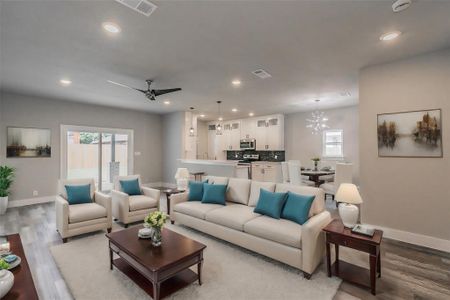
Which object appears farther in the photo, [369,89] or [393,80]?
[369,89]

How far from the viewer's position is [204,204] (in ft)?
13.0

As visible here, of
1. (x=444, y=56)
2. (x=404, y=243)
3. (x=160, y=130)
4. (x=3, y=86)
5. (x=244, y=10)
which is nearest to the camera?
(x=244, y=10)

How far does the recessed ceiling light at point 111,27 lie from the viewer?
2535 millimetres

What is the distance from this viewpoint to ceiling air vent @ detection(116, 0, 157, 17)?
7.03ft

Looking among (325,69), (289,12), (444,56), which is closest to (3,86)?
(289,12)

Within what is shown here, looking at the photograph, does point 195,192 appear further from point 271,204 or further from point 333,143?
point 333,143

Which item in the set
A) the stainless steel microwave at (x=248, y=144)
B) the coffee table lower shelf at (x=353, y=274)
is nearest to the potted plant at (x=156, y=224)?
the coffee table lower shelf at (x=353, y=274)

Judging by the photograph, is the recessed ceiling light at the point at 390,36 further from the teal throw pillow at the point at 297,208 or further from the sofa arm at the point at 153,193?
the sofa arm at the point at 153,193

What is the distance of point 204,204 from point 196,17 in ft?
9.47

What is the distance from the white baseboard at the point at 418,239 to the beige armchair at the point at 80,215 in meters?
4.68

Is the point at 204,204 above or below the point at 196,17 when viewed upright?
below

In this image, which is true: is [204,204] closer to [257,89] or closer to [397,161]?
[257,89]

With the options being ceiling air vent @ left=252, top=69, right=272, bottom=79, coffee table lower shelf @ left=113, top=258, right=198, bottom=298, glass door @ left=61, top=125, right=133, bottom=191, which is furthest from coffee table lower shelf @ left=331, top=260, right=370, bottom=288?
glass door @ left=61, top=125, right=133, bottom=191

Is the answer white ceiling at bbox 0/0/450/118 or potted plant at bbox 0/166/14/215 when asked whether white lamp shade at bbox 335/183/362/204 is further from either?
potted plant at bbox 0/166/14/215
